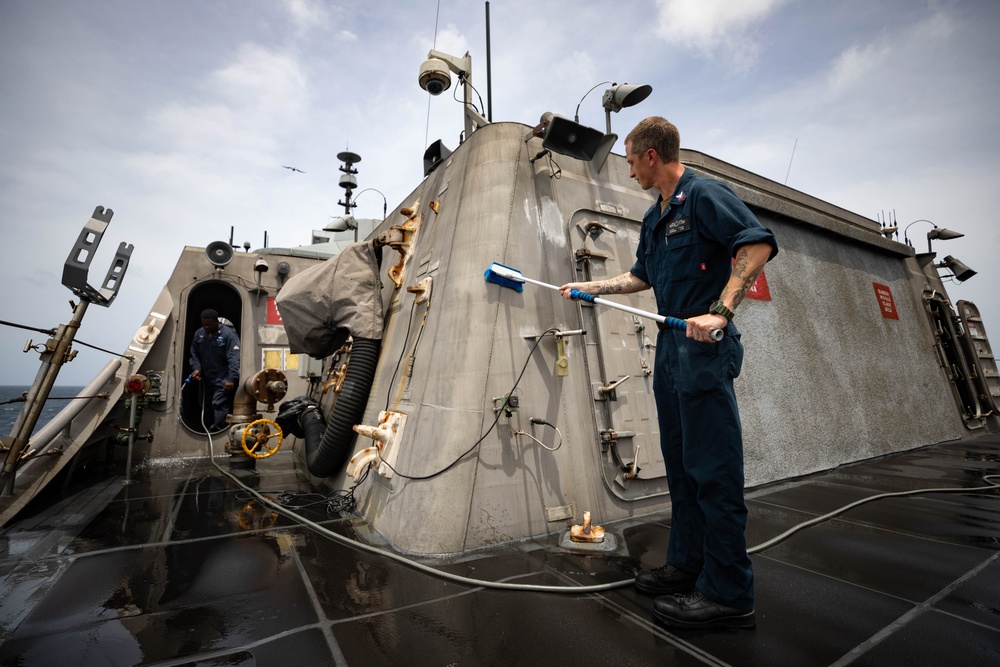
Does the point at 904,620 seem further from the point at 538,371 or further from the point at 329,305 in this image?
the point at 329,305

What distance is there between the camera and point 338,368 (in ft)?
16.1

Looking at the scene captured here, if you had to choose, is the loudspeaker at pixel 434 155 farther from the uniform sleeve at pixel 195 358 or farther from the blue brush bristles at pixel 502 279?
the uniform sleeve at pixel 195 358

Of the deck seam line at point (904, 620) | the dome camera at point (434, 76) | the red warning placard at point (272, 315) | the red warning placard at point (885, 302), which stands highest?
the dome camera at point (434, 76)

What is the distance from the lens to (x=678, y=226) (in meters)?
1.94

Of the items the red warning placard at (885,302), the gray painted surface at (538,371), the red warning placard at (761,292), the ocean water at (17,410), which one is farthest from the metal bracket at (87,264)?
the red warning placard at (885,302)

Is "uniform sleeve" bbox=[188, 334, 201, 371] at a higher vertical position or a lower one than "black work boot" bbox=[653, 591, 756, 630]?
higher

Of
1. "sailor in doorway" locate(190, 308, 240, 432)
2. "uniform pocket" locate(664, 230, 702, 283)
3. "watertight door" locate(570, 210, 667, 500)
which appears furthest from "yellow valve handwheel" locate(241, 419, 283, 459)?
"uniform pocket" locate(664, 230, 702, 283)

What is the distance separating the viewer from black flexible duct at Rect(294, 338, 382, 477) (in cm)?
361

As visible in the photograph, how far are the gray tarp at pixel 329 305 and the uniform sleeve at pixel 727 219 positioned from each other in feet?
9.43

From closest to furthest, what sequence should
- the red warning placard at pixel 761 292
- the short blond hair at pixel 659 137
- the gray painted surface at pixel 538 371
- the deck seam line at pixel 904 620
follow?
the deck seam line at pixel 904 620
the short blond hair at pixel 659 137
the gray painted surface at pixel 538 371
the red warning placard at pixel 761 292

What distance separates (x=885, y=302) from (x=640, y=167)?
6192 mm

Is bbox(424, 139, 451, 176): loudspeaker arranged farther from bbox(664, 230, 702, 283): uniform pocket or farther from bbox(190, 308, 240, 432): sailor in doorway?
bbox(190, 308, 240, 432): sailor in doorway

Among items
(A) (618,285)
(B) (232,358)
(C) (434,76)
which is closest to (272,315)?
(B) (232,358)

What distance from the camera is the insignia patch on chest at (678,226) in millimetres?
1912
